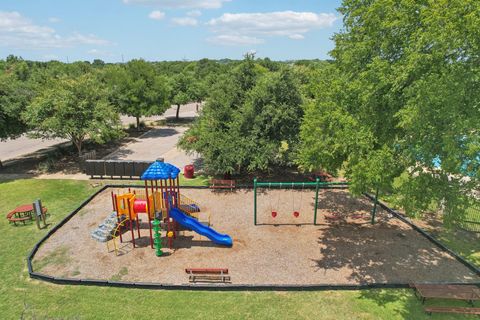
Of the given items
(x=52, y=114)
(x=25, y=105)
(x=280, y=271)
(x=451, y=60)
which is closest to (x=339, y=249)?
(x=280, y=271)

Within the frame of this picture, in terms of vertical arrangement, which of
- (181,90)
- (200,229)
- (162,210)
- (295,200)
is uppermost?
(181,90)

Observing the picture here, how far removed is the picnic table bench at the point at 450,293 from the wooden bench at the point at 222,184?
41.4 ft

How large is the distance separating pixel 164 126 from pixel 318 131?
116 feet

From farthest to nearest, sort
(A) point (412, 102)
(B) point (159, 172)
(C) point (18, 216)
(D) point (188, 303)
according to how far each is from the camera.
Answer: (C) point (18, 216) < (B) point (159, 172) < (D) point (188, 303) < (A) point (412, 102)

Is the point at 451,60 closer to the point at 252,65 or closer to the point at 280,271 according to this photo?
the point at 280,271

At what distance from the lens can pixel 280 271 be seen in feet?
42.7

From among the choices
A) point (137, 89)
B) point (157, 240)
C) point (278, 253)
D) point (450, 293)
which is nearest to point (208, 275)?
point (157, 240)

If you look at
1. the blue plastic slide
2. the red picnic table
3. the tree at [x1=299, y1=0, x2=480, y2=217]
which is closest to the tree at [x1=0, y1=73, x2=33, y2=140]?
the red picnic table

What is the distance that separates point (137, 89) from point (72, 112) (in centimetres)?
1321

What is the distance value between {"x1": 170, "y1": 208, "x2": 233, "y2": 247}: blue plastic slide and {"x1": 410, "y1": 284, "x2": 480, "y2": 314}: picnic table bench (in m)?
8.03

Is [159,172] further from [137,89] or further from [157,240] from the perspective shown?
[137,89]

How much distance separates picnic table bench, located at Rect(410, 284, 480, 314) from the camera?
10555mm

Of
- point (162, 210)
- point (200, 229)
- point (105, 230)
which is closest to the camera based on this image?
point (200, 229)

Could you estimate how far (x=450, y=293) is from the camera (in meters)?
11.0
